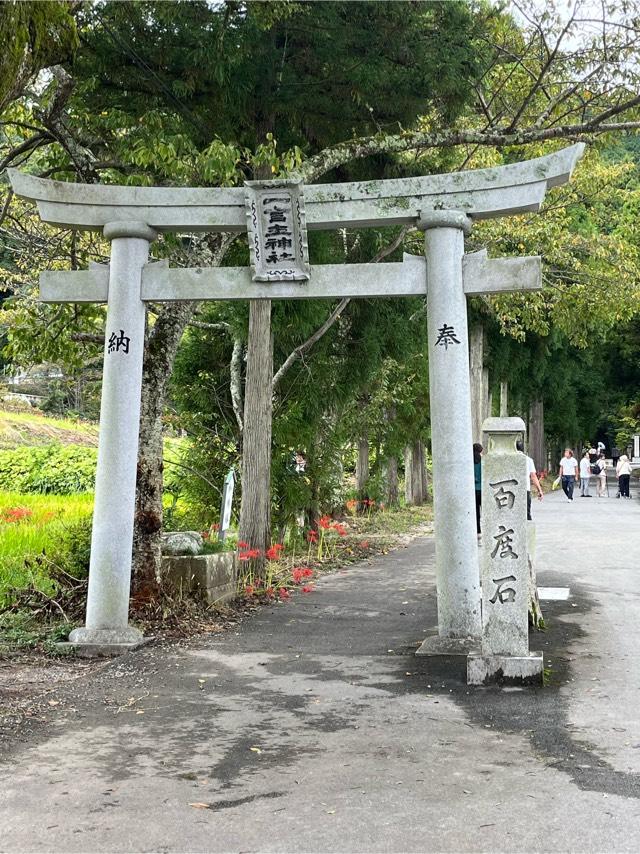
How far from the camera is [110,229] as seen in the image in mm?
8680

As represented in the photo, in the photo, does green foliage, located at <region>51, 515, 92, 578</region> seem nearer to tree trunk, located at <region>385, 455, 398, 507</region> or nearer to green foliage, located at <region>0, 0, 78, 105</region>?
green foliage, located at <region>0, 0, 78, 105</region>

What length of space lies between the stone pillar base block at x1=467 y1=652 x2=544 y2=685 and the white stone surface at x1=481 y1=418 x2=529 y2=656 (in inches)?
2.4

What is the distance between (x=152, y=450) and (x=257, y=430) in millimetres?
2704

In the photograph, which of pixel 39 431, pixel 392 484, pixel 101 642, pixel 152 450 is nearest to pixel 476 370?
pixel 392 484

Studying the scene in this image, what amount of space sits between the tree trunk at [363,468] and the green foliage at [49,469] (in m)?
7.33

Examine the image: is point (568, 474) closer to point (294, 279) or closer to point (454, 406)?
point (454, 406)

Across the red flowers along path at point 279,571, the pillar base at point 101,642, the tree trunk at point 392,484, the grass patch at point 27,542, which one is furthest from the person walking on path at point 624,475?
the pillar base at point 101,642

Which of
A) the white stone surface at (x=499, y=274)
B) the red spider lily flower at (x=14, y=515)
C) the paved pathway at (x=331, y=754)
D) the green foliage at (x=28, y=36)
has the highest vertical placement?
the green foliage at (x=28, y=36)

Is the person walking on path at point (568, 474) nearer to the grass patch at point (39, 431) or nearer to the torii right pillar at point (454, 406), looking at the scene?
the grass patch at point (39, 431)

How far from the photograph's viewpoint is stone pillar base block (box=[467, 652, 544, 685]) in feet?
22.4

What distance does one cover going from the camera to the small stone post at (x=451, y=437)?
8.12 m

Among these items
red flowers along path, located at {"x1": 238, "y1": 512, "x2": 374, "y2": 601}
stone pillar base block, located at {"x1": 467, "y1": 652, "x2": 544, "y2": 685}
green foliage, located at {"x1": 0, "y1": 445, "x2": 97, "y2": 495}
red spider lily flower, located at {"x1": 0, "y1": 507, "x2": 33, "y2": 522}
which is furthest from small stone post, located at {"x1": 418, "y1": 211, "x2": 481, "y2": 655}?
green foliage, located at {"x1": 0, "y1": 445, "x2": 97, "y2": 495}

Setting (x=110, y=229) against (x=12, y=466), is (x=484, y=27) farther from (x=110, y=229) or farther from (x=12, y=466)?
(x=12, y=466)

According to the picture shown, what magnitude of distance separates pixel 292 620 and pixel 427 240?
438 cm
